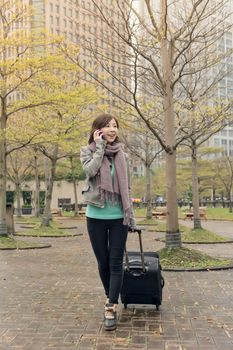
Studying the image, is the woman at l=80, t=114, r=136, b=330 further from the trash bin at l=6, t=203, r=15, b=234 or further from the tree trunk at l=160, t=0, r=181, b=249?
the trash bin at l=6, t=203, r=15, b=234

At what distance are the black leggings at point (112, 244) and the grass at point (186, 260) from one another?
3797mm

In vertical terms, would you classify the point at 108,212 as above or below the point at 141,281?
above

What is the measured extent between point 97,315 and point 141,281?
643 millimetres

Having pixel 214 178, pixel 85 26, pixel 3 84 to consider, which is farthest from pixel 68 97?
pixel 214 178

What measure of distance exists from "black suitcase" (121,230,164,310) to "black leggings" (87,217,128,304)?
1.08 ft

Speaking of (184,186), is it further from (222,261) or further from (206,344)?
(206,344)

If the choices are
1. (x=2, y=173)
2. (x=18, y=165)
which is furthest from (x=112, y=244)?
(x=18, y=165)

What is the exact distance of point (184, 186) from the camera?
1788 inches

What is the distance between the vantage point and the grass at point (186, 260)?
786cm

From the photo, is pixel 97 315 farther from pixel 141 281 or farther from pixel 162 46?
pixel 162 46

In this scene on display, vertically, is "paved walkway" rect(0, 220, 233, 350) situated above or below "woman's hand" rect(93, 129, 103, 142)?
below

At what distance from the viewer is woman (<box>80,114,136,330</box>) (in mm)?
4051

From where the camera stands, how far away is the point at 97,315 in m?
4.66

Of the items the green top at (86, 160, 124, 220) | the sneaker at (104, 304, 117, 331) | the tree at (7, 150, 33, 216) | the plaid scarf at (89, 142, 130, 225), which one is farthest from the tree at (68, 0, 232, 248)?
the tree at (7, 150, 33, 216)
